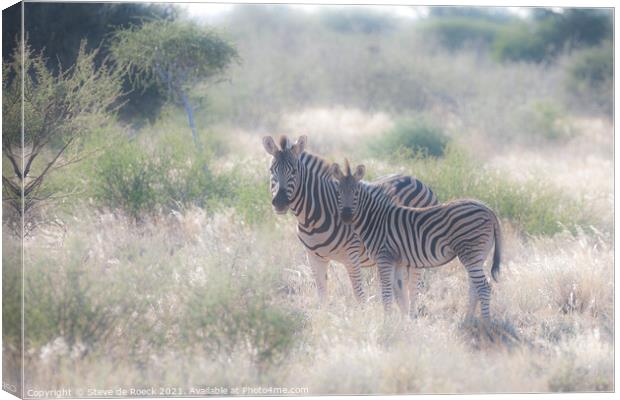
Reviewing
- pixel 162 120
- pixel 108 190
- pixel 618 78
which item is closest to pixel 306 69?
pixel 162 120

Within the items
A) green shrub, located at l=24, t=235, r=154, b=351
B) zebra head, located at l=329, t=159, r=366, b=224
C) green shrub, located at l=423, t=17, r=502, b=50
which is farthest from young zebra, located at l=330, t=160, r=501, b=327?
green shrub, located at l=423, t=17, r=502, b=50

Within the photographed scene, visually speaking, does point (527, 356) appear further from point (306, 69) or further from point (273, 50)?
point (273, 50)

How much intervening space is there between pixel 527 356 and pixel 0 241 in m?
4.39

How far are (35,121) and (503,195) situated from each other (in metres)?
6.44

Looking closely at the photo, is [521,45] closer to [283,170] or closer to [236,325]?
[283,170]

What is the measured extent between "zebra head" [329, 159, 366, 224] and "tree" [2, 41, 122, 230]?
270cm

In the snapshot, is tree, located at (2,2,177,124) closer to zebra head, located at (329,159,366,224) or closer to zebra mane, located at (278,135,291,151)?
zebra mane, located at (278,135,291,151)

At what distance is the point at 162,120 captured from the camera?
1466cm

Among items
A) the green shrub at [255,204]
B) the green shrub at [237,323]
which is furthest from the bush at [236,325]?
the green shrub at [255,204]

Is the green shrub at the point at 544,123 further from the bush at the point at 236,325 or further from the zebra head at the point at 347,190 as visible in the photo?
the bush at the point at 236,325

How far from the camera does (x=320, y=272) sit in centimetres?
830

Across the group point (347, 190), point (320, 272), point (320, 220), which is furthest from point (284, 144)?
point (320, 272)

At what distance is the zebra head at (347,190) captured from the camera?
7504mm

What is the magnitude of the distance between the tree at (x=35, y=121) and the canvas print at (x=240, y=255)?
1.1 inches
